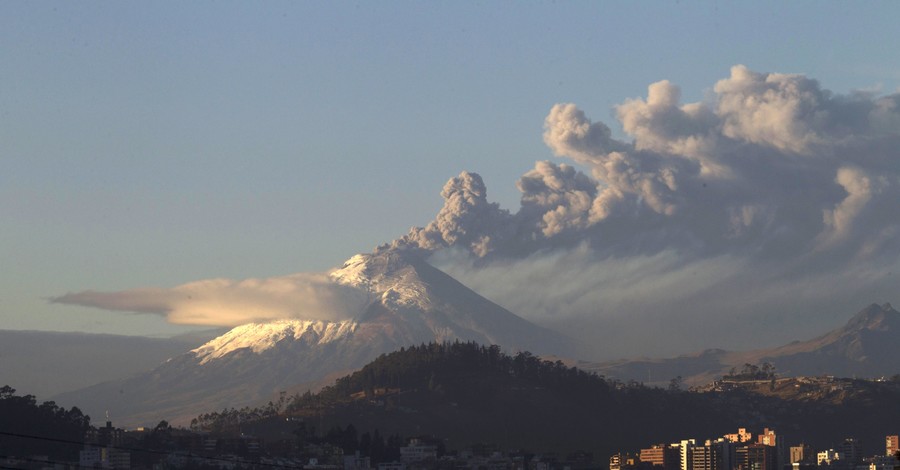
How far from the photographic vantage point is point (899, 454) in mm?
74375

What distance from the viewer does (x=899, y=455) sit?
73.9 meters

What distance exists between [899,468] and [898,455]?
29.2 inches

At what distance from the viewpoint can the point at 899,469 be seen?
75188 mm

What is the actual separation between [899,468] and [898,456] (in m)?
0.50

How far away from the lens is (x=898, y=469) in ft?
251

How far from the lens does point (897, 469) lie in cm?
7706

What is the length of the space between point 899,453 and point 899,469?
0.70 m

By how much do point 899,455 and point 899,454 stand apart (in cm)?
45

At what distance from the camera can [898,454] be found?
75875mm

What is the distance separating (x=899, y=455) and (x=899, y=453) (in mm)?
1161

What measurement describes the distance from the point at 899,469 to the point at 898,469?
1.22m

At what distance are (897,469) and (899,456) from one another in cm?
379

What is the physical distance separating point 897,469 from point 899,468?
2065mm

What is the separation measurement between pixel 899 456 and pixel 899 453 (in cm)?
161
